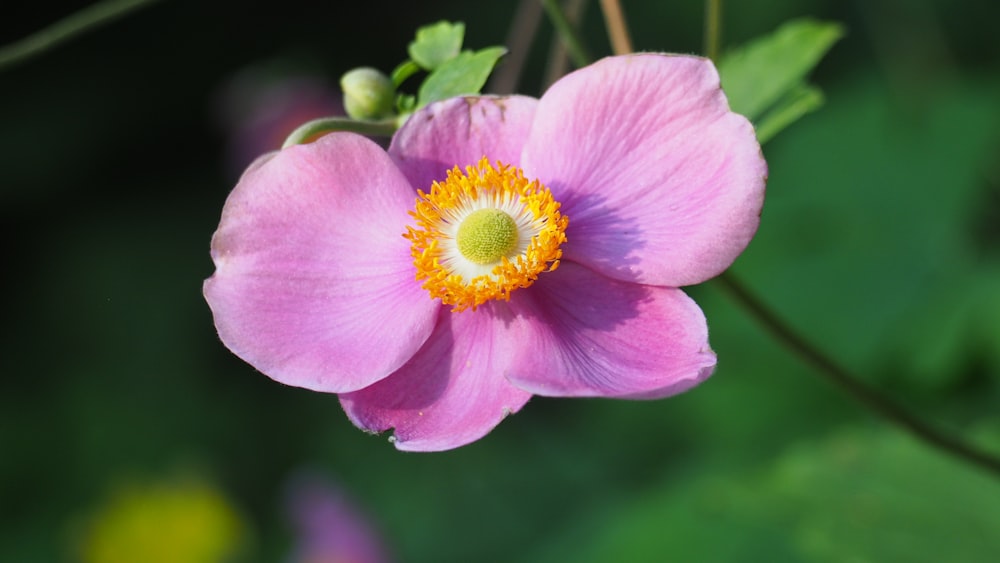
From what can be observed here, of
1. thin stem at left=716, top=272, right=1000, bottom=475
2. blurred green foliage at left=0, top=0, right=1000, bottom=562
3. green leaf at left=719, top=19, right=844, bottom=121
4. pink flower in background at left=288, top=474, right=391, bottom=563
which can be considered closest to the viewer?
thin stem at left=716, top=272, right=1000, bottom=475

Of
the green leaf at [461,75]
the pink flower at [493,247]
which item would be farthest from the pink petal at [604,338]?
the green leaf at [461,75]

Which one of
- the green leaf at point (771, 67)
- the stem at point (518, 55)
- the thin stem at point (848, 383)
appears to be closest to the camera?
the thin stem at point (848, 383)

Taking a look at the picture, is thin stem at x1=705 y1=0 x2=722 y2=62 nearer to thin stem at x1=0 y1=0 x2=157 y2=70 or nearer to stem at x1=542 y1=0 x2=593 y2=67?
stem at x1=542 y1=0 x2=593 y2=67

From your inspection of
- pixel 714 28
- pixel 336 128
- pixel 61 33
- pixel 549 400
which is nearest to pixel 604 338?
pixel 336 128

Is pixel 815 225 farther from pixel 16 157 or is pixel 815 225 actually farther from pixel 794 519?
pixel 16 157

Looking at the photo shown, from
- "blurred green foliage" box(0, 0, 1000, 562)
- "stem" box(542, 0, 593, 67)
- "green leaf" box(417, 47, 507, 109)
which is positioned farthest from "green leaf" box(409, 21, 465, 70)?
"blurred green foliage" box(0, 0, 1000, 562)

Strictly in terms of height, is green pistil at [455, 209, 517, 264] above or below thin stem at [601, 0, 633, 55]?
below

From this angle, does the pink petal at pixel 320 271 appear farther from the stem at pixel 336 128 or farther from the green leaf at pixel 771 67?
the green leaf at pixel 771 67
